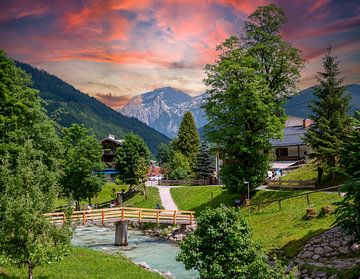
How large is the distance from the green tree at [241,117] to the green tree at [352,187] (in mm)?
21406

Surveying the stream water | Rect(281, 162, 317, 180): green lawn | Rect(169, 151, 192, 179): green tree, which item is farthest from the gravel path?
Rect(281, 162, 317, 180): green lawn

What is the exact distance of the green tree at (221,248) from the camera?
1562cm

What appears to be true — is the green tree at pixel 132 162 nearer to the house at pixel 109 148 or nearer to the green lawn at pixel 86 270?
the green lawn at pixel 86 270

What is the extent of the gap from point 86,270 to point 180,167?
61292 mm

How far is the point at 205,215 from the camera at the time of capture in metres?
17.1

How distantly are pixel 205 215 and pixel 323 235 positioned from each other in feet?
41.4

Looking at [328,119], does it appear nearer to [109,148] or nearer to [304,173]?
[304,173]

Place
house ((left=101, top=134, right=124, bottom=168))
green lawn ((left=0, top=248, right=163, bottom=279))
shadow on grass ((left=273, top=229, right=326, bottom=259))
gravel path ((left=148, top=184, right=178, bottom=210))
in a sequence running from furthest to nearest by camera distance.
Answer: house ((left=101, top=134, right=124, bottom=168)), gravel path ((left=148, top=184, right=178, bottom=210)), shadow on grass ((left=273, top=229, right=326, bottom=259)), green lawn ((left=0, top=248, right=163, bottom=279))

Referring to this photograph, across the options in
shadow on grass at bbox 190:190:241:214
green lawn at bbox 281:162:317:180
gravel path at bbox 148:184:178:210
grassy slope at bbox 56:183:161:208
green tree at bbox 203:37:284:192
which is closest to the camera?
green tree at bbox 203:37:284:192

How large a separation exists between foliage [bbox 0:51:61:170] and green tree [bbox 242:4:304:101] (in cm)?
2596

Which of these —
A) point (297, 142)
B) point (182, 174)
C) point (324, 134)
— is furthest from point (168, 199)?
point (324, 134)

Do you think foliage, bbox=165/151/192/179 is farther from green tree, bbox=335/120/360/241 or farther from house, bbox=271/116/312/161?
green tree, bbox=335/120/360/241

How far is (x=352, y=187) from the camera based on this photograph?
18.4 m

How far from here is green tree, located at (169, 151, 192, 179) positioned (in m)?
82.7
